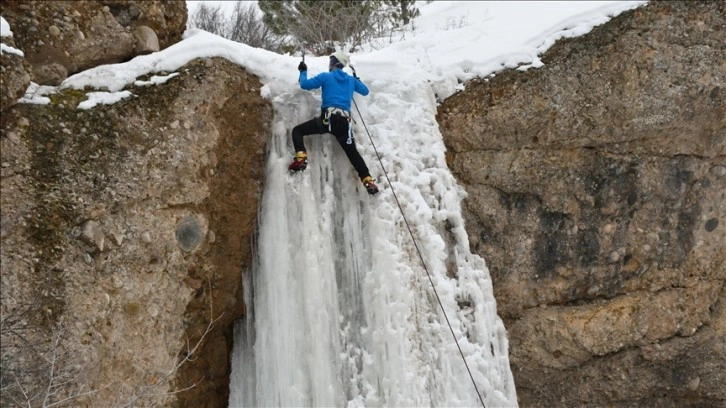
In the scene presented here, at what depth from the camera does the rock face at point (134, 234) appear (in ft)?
15.0

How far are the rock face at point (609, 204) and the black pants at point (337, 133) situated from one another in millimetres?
1332

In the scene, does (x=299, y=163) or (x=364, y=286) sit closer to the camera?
(x=364, y=286)

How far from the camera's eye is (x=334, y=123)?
229 inches

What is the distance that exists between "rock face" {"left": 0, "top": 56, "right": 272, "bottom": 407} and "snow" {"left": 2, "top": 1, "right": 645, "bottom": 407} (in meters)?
0.21

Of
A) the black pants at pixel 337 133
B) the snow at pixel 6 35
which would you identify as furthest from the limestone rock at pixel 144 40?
the black pants at pixel 337 133

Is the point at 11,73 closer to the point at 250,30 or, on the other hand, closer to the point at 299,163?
the point at 299,163

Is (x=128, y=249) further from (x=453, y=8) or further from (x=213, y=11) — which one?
A: (x=213, y=11)

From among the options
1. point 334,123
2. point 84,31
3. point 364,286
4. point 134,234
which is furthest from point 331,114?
point 84,31

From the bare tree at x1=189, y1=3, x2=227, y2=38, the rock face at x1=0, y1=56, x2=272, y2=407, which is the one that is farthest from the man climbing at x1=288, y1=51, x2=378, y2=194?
the bare tree at x1=189, y1=3, x2=227, y2=38

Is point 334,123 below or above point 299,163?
above

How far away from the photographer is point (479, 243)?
6.48 m

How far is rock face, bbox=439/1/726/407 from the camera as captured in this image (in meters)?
6.48

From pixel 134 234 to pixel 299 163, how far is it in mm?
1688

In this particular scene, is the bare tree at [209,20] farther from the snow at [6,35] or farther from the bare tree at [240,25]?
the snow at [6,35]
